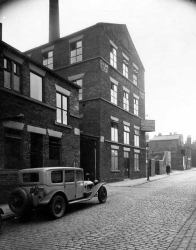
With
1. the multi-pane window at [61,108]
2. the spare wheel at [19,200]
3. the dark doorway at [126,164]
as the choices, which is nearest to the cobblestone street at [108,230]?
the spare wheel at [19,200]

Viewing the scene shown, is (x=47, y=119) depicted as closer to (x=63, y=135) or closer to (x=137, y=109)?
(x=63, y=135)

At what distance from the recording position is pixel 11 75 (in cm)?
1173

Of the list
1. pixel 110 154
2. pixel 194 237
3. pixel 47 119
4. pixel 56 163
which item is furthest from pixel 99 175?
pixel 194 237

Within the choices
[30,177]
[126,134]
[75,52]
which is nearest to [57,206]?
[30,177]

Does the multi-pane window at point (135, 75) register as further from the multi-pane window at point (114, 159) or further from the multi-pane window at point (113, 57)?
the multi-pane window at point (114, 159)

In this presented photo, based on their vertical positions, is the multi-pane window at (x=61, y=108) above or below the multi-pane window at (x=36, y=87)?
below

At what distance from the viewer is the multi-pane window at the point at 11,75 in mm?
11484

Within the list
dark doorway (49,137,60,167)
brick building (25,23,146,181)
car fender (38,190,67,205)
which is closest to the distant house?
brick building (25,23,146,181)

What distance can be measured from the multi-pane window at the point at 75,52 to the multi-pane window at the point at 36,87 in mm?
8638

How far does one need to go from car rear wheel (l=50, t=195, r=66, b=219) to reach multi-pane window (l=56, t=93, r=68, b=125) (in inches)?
278

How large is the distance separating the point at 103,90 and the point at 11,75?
9.97m

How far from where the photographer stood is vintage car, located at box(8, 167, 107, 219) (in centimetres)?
769

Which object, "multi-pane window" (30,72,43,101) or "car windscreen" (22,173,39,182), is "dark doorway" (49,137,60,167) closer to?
"multi-pane window" (30,72,43,101)

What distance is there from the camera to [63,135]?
584 inches
